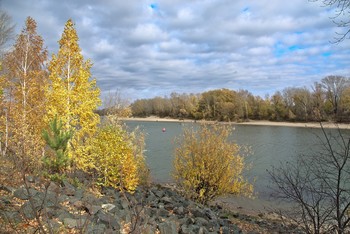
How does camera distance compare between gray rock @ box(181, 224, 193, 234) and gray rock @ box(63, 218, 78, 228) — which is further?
gray rock @ box(181, 224, 193, 234)

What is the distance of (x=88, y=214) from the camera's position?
473 cm

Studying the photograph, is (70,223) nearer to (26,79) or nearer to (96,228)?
(96,228)

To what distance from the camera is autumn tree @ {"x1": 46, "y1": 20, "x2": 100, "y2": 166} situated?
43.6 feet

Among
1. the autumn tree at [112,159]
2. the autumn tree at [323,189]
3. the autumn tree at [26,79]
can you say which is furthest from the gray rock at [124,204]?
the autumn tree at [26,79]

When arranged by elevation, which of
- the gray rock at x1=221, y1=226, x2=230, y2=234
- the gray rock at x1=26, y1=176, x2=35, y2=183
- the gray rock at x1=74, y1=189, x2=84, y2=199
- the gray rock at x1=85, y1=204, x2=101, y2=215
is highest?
the gray rock at x1=26, y1=176, x2=35, y2=183

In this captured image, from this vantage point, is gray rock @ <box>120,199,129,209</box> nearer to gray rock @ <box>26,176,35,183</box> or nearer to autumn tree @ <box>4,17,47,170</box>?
gray rock @ <box>26,176,35,183</box>

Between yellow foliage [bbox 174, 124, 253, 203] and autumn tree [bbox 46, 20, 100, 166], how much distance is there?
4.65 m

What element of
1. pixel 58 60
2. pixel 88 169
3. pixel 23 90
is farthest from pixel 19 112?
pixel 88 169

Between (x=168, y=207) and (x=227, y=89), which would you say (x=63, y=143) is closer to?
Answer: (x=168, y=207)

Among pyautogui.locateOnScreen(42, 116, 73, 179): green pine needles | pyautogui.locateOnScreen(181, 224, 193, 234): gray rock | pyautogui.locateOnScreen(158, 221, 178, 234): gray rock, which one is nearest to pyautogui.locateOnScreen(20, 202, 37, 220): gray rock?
pyautogui.locateOnScreen(158, 221, 178, 234): gray rock

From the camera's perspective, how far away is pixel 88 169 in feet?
42.8

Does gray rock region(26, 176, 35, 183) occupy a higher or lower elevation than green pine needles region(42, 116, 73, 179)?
lower

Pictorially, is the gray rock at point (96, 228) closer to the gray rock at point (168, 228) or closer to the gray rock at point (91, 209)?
the gray rock at point (91, 209)

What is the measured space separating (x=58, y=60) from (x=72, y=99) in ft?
7.00
